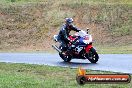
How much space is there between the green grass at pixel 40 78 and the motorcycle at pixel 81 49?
9.25 ft

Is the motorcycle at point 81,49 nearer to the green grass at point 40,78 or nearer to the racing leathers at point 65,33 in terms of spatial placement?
the racing leathers at point 65,33

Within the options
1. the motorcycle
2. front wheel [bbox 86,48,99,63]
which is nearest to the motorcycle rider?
Result: the motorcycle

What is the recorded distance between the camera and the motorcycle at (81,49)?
18.4 meters

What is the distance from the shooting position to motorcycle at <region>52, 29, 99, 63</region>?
18406mm

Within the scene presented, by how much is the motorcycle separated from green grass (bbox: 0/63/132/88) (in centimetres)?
282

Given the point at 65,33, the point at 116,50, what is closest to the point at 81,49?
the point at 65,33

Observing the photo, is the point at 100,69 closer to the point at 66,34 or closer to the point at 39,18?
the point at 66,34

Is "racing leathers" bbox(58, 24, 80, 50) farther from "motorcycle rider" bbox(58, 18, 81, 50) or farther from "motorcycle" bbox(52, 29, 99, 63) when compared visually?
"motorcycle" bbox(52, 29, 99, 63)

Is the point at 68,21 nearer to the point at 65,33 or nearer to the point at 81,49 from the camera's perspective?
the point at 65,33

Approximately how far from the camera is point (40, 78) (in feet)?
42.4

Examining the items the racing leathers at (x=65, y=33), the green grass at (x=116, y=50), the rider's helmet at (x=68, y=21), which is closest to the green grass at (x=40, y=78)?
the racing leathers at (x=65, y=33)

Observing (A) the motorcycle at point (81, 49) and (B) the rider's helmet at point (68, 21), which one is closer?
(B) the rider's helmet at point (68, 21)

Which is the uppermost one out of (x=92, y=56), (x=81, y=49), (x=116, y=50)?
(x=81, y=49)

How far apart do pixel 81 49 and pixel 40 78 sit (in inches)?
232
